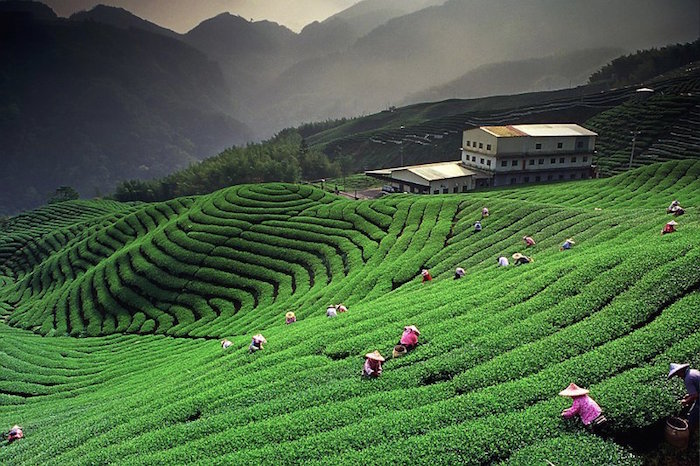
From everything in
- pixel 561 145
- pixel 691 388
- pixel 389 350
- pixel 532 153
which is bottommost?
pixel 389 350

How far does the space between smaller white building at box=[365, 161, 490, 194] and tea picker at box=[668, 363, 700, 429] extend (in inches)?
2084

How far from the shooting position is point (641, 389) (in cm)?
955

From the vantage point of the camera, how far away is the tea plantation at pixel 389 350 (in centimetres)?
989

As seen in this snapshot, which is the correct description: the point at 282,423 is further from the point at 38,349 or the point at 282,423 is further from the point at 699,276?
the point at 38,349

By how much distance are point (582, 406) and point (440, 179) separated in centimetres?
5377

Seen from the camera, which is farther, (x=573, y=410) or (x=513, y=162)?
(x=513, y=162)

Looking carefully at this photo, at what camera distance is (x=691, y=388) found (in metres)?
8.96

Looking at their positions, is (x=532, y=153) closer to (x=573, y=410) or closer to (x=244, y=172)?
(x=573, y=410)

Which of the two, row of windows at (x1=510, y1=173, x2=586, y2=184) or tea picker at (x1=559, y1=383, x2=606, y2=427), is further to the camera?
row of windows at (x1=510, y1=173, x2=586, y2=184)

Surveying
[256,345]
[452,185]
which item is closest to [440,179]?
[452,185]

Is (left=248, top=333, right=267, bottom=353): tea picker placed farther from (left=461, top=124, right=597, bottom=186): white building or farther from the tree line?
the tree line

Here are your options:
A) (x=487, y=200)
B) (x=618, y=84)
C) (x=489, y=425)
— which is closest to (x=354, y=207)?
(x=487, y=200)

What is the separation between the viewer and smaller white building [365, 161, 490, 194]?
202 feet

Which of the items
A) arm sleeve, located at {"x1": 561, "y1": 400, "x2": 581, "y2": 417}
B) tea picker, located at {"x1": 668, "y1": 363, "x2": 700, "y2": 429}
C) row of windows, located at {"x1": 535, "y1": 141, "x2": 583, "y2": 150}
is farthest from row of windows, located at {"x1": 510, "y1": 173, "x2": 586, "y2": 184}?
arm sleeve, located at {"x1": 561, "y1": 400, "x2": 581, "y2": 417}
